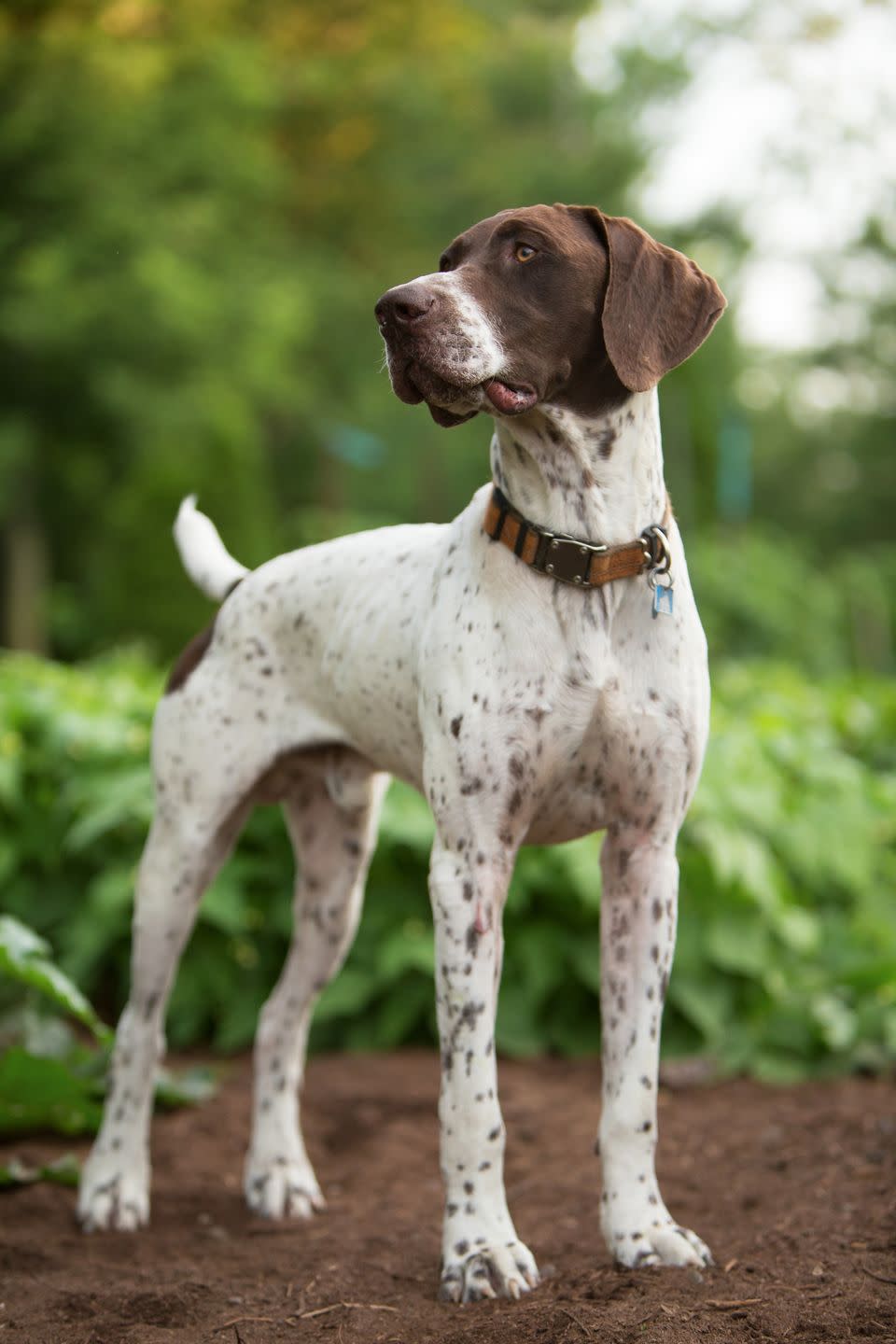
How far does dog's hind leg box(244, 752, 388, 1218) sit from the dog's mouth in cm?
130

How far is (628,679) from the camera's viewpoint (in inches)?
119

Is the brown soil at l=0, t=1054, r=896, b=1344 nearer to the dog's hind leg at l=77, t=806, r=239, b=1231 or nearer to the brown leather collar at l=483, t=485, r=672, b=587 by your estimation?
the dog's hind leg at l=77, t=806, r=239, b=1231

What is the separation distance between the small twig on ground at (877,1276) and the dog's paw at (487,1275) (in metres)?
0.62

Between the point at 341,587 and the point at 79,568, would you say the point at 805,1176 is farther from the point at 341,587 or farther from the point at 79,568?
the point at 79,568

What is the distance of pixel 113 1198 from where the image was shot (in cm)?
378

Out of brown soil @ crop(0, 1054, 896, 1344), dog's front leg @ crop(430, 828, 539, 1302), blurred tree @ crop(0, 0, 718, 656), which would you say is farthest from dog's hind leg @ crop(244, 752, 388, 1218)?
blurred tree @ crop(0, 0, 718, 656)

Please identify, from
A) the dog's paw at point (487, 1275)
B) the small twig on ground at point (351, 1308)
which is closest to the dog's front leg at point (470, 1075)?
the dog's paw at point (487, 1275)

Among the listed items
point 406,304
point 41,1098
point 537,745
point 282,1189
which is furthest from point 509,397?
point 41,1098

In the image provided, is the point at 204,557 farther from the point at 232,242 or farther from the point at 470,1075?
the point at 232,242

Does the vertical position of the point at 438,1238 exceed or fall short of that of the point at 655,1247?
it falls short

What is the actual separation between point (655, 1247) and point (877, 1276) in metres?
0.44

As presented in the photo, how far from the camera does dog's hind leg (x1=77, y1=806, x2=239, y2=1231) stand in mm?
3840

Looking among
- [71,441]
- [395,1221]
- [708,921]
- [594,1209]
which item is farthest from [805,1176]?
[71,441]

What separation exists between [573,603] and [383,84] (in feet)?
83.4
